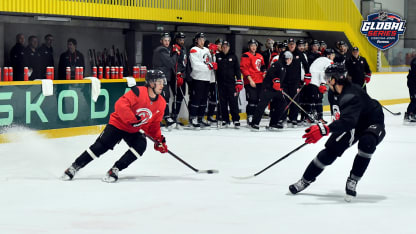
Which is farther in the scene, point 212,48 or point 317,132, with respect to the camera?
point 212,48

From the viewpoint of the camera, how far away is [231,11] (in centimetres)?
1567

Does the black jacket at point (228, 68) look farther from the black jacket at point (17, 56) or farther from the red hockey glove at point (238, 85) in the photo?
the black jacket at point (17, 56)

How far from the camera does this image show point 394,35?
21.0m

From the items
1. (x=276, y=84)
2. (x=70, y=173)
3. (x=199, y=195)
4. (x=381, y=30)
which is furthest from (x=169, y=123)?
(x=381, y=30)

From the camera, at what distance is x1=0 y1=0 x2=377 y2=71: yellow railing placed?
11.8m

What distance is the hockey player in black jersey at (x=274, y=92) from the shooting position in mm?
11852

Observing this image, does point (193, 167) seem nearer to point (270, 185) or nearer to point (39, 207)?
point (270, 185)

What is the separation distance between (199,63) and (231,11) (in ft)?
12.9

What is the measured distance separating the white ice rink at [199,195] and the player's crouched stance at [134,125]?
0.19 metres

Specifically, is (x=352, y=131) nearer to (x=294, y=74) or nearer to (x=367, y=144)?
(x=367, y=144)

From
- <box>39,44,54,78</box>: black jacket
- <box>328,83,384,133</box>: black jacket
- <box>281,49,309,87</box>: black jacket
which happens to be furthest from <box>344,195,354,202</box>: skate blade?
<box>39,44,54,78</box>: black jacket

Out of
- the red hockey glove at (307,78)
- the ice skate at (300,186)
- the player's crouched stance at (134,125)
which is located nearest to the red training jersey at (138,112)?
the player's crouched stance at (134,125)

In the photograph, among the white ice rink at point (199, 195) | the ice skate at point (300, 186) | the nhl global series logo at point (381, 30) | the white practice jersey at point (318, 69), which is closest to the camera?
the white ice rink at point (199, 195)

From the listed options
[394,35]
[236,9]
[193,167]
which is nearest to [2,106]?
[193,167]
